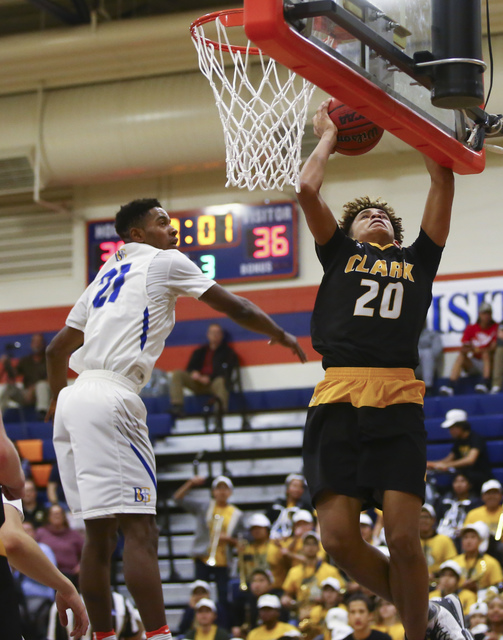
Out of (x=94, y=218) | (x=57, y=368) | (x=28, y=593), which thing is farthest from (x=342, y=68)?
(x=94, y=218)

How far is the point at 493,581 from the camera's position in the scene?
940cm

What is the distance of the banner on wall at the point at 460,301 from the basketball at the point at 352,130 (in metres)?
9.88

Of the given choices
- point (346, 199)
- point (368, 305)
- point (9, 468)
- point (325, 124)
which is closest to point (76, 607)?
point (9, 468)

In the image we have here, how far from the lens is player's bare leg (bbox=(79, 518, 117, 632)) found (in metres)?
4.45

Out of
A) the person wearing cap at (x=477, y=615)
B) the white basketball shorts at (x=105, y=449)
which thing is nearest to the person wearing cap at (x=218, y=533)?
the person wearing cap at (x=477, y=615)

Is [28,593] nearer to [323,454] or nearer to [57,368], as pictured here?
[57,368]

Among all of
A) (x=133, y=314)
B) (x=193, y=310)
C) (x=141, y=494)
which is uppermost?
(x=133, y=314)

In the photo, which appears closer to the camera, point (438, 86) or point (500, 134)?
point (438, 86)

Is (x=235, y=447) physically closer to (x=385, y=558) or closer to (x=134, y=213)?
(x=134, y=213)

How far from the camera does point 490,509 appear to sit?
33.9 ft

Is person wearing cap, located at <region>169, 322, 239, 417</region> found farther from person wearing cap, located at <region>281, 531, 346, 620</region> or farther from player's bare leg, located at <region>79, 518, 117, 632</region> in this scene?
player's bare leg, located at <region>79, 518, 117, 632</region>

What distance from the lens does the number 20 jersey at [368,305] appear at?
441 cm

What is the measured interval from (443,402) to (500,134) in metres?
8.68

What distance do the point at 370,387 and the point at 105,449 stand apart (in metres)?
1.27
